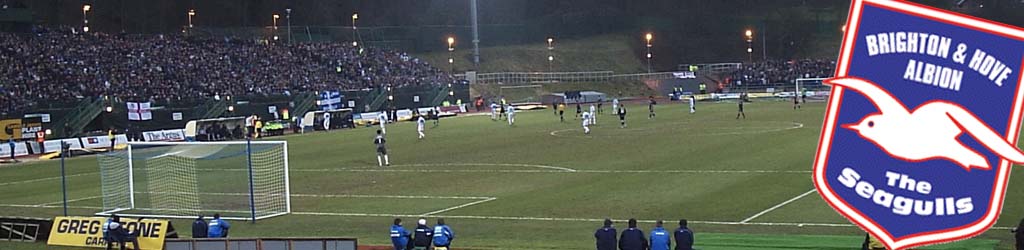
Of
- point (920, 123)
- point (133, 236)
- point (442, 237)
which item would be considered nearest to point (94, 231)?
point (133, 236)

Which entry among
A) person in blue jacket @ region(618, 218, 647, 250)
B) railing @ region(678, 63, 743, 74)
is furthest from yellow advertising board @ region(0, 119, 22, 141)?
railing @ region(678, 63, 743, 74)

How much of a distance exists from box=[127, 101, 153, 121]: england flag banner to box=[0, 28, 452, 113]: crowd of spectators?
4899 mm

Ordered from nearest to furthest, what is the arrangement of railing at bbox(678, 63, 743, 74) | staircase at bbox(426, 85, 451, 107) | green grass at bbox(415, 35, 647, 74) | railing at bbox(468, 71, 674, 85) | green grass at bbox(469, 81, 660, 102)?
1. staircase at bbox(426, 85, 451, 107)
2. green grass at bbox(469, 81, 660, 102)
3. railing at bbox(468, 71, 674, 85)
4. green grass at bbox(415, 35, 647, 74)
5. railing at bbox(678, 63, 743, 74)

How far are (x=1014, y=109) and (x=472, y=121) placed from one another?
6622 cm

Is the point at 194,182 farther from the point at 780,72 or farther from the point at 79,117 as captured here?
the point at 780,72

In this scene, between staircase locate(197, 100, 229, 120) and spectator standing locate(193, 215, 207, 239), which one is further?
staircase locate(197, 100, 229, 120)

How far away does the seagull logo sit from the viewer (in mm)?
5926

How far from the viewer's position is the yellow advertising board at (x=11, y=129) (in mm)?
55031

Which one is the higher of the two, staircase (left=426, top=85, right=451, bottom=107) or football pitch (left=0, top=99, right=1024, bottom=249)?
staircase (left=426, top=85, right=451, bottom=107)

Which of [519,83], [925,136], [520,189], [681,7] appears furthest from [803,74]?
[925,136]

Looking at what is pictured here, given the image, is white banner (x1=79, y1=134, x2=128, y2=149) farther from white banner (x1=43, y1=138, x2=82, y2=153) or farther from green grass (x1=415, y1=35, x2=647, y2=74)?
green grass (x1=415, y1=35, x2=647, y2=74)

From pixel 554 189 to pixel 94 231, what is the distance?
1243cm

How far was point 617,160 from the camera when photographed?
39.8 metres

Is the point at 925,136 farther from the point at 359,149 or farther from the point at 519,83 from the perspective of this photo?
the point at 519,83
